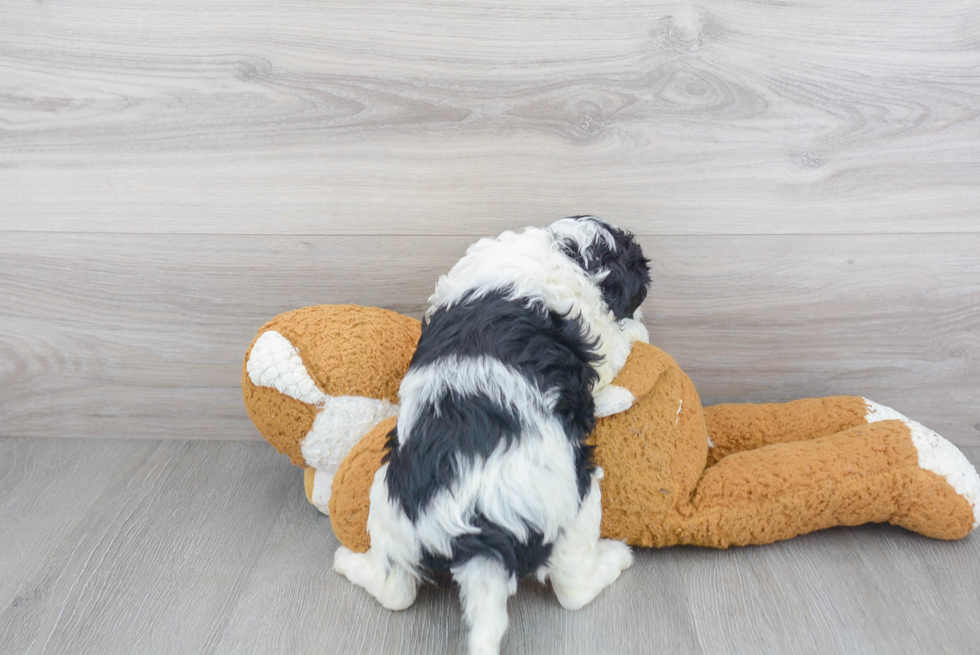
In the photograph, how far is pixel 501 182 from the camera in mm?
1421

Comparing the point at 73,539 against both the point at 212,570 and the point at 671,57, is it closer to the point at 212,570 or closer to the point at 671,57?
the point at 212,570

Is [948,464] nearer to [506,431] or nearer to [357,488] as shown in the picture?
[506,431]

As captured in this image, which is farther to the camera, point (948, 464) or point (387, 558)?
point (948, 464)

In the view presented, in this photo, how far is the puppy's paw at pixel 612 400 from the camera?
1.12 meters

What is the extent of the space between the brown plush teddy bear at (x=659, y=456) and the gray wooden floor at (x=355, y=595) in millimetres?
61

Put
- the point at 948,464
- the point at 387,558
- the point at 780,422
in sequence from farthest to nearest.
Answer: the point at 780,422, the point at 948,464, the point at 387,558

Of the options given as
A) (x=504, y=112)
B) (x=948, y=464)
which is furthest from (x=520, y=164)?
(x=948, y=464)

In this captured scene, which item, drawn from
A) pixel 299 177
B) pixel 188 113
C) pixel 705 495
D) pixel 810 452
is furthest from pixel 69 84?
pixel 810 452

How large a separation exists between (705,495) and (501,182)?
2.34 ft

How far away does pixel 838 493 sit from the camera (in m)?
1.14

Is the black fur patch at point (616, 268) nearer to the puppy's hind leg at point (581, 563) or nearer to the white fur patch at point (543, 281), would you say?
the white fur patch at point (543, 281)

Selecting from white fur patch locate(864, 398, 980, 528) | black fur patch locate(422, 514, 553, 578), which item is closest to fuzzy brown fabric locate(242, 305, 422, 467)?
black fur patch locate(422, 514, 553, 578)

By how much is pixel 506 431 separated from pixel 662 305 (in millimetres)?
654

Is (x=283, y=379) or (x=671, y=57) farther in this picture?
(x=671, y=57)
